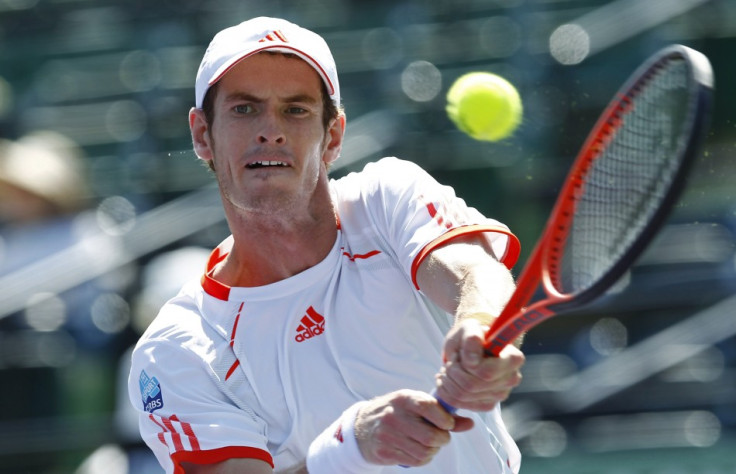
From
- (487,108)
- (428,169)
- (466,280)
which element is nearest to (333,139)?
(466,280)

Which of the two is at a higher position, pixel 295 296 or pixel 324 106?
pixel 324 106

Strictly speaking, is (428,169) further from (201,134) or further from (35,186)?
(201,134)

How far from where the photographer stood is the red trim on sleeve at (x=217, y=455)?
2.59 m

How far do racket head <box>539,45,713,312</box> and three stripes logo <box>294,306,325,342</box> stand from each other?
658mm

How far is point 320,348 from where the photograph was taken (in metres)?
2.66

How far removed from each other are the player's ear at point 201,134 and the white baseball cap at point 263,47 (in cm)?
11

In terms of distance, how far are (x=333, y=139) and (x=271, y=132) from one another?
28 cm

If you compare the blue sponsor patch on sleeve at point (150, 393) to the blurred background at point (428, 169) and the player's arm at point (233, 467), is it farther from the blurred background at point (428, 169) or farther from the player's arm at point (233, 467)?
the blurred background at point (428, 169)

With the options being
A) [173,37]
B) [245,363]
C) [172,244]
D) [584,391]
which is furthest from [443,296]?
[173,37]

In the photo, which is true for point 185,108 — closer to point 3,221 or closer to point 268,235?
point 3,221

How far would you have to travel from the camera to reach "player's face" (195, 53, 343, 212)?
268cm

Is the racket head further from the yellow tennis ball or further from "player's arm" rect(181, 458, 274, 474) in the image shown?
the yellow tennis ball

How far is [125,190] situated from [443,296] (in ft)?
12.4

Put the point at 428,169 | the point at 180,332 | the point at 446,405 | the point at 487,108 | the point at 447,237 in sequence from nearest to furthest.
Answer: the point at 446,405 < the point at 447,237 < the point at 180,332 < the point at 487,108 < the point at 428,169
